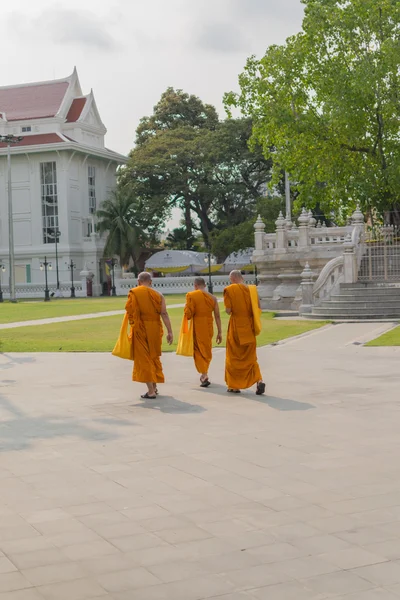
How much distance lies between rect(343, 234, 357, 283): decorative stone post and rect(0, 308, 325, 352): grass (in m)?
2.85

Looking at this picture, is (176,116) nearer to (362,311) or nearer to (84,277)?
(84,277)

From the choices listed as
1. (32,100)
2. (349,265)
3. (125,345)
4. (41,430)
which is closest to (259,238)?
(349,265)

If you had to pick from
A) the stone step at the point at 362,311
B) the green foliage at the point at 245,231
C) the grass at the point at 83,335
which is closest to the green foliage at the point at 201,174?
the green foliage at the point at 245,231

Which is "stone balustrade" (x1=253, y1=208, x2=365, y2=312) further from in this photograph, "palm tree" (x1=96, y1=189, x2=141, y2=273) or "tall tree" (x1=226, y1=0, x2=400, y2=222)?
"palm tree" (x1=96, y1=189, x2=141, y2=273)

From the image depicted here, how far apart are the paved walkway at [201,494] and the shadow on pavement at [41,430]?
0.03m

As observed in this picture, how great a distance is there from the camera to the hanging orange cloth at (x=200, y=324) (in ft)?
41.1

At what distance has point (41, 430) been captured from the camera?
9.06m

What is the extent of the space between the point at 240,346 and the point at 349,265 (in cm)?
1874

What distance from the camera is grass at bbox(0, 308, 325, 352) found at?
19.6m

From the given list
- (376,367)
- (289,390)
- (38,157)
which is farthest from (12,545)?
(38,157)

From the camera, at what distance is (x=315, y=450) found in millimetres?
7805

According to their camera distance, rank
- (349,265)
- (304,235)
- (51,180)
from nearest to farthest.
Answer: (349,265) < (304,235) < (51,180)

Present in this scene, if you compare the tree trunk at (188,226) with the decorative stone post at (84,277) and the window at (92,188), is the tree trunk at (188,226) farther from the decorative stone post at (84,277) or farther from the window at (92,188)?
the decorative stone post at (84,277)

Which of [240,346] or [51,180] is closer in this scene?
[240,346]
